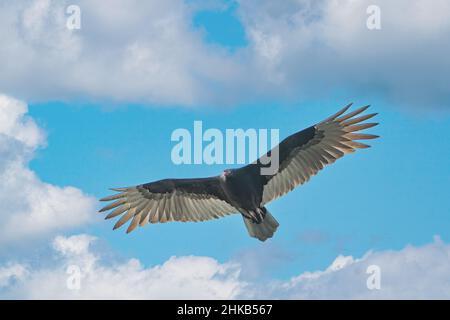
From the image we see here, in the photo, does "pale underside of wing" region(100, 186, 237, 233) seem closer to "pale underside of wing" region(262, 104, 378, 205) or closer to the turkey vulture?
the turkey vulture

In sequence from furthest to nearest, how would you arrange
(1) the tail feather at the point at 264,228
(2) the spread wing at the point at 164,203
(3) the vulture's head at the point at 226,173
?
1. (2) the spread wing at the point at 164,203
2. (3) the vulture's head at the point at 226,173
3. (1) the tail feather at the point at 264,228

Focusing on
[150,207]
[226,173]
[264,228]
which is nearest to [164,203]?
[150,207]

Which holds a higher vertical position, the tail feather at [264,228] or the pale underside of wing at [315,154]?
the pale underside of wing at [315,154]

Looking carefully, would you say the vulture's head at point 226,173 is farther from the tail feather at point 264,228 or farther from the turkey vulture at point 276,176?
the tail feather at point 264,228

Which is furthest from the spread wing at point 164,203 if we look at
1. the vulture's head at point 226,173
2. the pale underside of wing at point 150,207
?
the vulture's head at point 226,173

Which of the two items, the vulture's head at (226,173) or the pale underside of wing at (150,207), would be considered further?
the pale underside of wing at (150,207)

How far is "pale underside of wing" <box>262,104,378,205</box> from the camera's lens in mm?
21156

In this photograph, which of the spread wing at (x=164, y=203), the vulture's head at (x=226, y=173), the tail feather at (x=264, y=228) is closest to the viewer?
the tail feather at (x=264, y=228)

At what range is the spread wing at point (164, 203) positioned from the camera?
73.9 ft

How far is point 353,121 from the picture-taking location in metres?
21.0

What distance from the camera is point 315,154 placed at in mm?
21422

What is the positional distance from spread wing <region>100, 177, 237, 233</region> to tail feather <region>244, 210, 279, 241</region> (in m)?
1.65

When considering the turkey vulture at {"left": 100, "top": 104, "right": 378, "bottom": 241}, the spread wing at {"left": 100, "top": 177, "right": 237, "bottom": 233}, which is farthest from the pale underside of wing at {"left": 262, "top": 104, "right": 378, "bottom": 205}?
the spread wing at {"left": 100, "top": 177, "right": 237, "bottom": 233}

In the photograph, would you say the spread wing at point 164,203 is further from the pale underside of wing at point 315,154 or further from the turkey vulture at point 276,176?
the pale underside of wing at point 315,154
